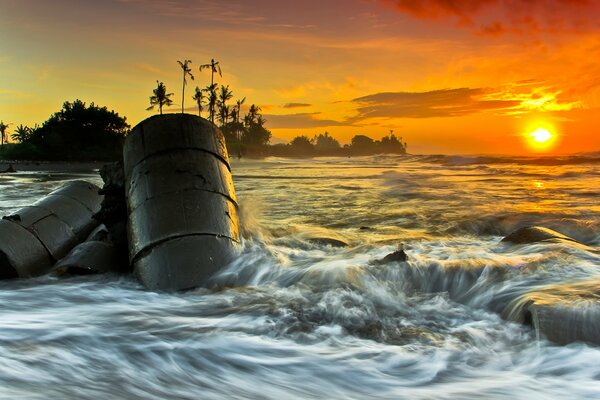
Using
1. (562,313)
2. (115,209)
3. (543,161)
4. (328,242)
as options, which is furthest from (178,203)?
(543,161)

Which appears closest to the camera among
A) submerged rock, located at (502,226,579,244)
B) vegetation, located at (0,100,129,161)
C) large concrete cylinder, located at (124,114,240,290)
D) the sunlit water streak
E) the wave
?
the sunlit water streak

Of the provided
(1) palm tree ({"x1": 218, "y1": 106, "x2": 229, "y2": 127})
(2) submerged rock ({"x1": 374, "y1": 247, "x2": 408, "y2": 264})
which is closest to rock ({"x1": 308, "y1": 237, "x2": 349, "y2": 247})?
(2) submerged rock ({"x1": 374, "y1": 247, "x2": 408, "y2": 264})

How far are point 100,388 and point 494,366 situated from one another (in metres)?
2.94

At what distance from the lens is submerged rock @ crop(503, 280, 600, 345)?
4.24 m

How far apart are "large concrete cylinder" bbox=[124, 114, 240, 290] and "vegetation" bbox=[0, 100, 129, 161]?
59782 mm

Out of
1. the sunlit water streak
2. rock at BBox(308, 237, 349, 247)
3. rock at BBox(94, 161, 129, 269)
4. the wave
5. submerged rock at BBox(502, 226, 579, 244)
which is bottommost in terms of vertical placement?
the sunlit water streak

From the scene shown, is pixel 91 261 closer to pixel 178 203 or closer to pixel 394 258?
pixel 178 203

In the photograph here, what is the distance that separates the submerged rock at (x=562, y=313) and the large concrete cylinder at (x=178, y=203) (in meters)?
3.38

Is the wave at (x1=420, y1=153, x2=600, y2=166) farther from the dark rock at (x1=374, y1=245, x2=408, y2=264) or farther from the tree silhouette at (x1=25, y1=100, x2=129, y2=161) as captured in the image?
the dark rock at (x1=374, y1=245, x2=408, y2=264)

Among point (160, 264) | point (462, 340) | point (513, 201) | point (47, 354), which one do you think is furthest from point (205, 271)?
point (513, 201)

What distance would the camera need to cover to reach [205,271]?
19.7ft

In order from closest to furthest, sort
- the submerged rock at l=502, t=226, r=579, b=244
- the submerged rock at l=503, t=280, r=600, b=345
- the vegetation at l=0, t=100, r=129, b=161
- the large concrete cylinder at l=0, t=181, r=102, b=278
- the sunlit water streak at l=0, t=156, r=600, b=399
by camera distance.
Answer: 1. the sunlit water streak at l=0, t=156, r=600, b=399
2. the submerged rock at l=503, t=280, r=600, b=345
3. the large concrete cylinder at l=0, t=181, r=102, b=278
4. the submerged rock at l=502, t=226, r=579, b=244
5. the vegetation at l=0, t=100, r=129, b=161

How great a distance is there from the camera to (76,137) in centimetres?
6550

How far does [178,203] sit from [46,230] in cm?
241
